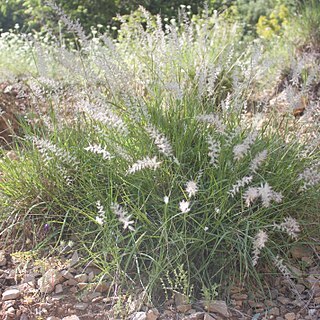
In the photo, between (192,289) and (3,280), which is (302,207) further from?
(3,280)

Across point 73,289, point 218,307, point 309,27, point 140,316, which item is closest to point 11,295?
point 73,289

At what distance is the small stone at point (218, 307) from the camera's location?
2516 mm

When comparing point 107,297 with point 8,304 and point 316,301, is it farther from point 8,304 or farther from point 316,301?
point 316,301

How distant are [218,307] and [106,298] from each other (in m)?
0.51

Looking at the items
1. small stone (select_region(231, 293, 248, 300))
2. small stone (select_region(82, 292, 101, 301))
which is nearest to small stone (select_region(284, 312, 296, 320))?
small stone (select_region(231, 293, 248, 300))

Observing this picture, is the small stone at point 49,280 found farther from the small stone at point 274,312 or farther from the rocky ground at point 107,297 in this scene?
the small stone at point 274,312

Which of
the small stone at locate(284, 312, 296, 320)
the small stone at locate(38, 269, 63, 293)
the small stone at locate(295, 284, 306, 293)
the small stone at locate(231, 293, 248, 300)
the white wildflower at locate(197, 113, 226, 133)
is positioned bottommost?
the small stone at locate(295, 284, 306, 293)

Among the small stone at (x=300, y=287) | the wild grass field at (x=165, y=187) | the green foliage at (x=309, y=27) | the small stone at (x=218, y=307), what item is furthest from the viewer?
the green foliage at (x=309, y=27)

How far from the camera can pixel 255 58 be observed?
296 centimetres

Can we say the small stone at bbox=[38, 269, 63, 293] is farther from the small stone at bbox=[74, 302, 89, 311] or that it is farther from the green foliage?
the green foliage

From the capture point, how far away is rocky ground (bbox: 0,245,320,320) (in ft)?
8.28

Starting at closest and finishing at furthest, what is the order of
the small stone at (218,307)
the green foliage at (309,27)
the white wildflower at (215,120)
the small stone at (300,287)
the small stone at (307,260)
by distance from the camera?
the white wildflower at (215,120), the small stone at (218,307), the small stone at (300,287), the small stone at (307,260), the green foliage at (309,27)

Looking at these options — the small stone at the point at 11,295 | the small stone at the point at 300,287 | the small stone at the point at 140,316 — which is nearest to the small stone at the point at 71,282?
the small stone at the point at 11,295

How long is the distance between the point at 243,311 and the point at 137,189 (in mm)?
780
